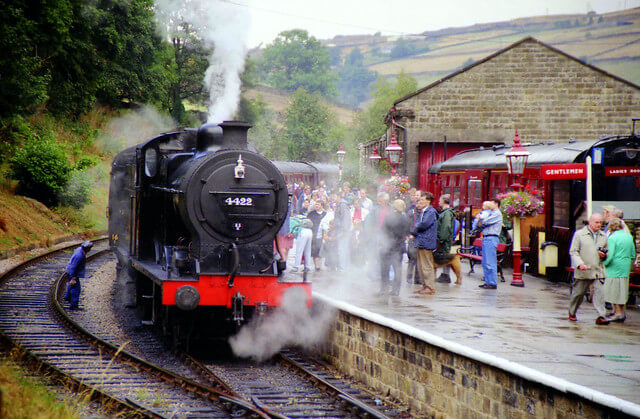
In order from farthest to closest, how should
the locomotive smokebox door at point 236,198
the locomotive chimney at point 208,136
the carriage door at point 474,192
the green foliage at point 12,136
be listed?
the green foliage at point 12,136 < the carriage door at point 474,192 < the locomotive chimney at point 208,136 < the locomotive smokebox door at point 236,198

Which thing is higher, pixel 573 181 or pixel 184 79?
pixel 184 79

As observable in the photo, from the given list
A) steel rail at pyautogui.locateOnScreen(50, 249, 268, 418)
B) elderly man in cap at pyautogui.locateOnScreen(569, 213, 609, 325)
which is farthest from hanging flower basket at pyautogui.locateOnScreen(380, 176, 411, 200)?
elderly man in cap at pyautogui.locateOnScreen(569, 213, 609, 325)

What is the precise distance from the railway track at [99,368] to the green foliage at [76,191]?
41.9 ft

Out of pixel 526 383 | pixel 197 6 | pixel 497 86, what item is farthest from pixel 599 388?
pixel 497 86

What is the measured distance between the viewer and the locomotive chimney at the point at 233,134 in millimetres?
9766

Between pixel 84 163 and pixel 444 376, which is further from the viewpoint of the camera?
pixel 84 163

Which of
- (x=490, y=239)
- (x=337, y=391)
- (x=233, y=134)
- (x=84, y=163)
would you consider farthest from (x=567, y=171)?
(x=84, y=163)

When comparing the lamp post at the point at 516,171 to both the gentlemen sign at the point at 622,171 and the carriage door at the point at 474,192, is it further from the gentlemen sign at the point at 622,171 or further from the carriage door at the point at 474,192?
the carriage door at the point at 474,192

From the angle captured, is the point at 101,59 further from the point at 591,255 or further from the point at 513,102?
the point at 591,255

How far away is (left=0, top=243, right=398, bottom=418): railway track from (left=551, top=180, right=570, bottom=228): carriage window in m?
6.44

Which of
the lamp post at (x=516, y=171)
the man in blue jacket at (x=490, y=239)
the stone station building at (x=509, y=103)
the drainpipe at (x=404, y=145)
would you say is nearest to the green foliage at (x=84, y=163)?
the drainpipe at (x=404, y=145)

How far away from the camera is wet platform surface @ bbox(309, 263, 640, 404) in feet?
22.6

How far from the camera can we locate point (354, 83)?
453 feet

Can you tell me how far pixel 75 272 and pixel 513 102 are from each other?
17677mm
